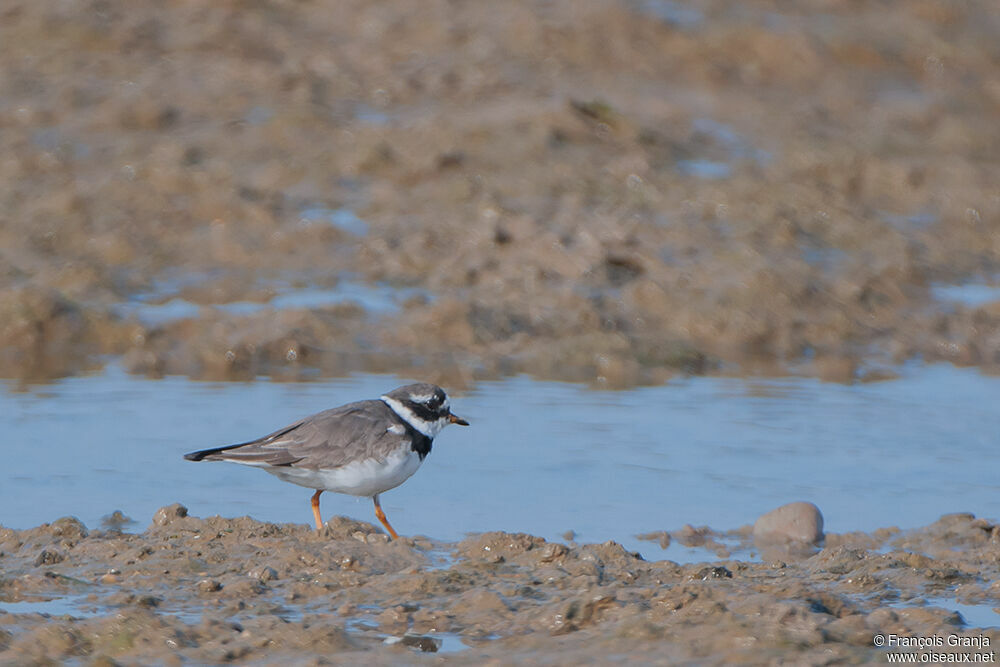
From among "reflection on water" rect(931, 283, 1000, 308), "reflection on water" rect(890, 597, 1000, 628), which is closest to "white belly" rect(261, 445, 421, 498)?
"reflection on water" rect(890, 597, 1000, 628)

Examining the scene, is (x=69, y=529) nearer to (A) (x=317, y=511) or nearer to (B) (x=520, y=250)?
(A) (x=317, y=511)

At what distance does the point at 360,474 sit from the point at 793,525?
7.40 feet

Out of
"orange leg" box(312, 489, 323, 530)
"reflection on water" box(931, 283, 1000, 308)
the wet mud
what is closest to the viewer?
"orange leg" box(312, 489, 323, 530)

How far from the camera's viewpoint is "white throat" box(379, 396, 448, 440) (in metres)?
7.39

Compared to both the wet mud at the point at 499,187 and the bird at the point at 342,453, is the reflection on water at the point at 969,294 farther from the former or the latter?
the bird at the point at 342,453

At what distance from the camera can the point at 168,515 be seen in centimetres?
679

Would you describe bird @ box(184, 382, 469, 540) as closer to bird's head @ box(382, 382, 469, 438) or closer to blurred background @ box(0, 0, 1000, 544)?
bird's head @ box(382, 382, 469, 438)

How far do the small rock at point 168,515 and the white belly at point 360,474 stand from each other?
0.49m

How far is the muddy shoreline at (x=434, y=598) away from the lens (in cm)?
522

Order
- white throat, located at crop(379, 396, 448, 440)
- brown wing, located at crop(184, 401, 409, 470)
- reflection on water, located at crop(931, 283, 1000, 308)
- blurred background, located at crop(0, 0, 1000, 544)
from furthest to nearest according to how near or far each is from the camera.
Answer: reflection on water, located at crop(931, 283, 1000, 308), blurred background, located at crop(0, 0, 1000, 544), white throat, located at crop(379, 396, 448, 440), brown wing, located at crop(184, 401, 409, 470)

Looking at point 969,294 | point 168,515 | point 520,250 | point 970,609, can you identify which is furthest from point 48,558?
point 969,294

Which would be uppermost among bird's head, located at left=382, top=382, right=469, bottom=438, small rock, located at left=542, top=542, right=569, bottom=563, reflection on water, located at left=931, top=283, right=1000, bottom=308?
reflection on water, located at left=931, top=283, right=1000, bottom=308

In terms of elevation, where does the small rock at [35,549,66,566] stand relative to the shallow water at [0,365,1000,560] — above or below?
below

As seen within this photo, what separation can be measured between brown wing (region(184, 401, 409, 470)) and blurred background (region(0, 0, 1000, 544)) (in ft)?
1.84
